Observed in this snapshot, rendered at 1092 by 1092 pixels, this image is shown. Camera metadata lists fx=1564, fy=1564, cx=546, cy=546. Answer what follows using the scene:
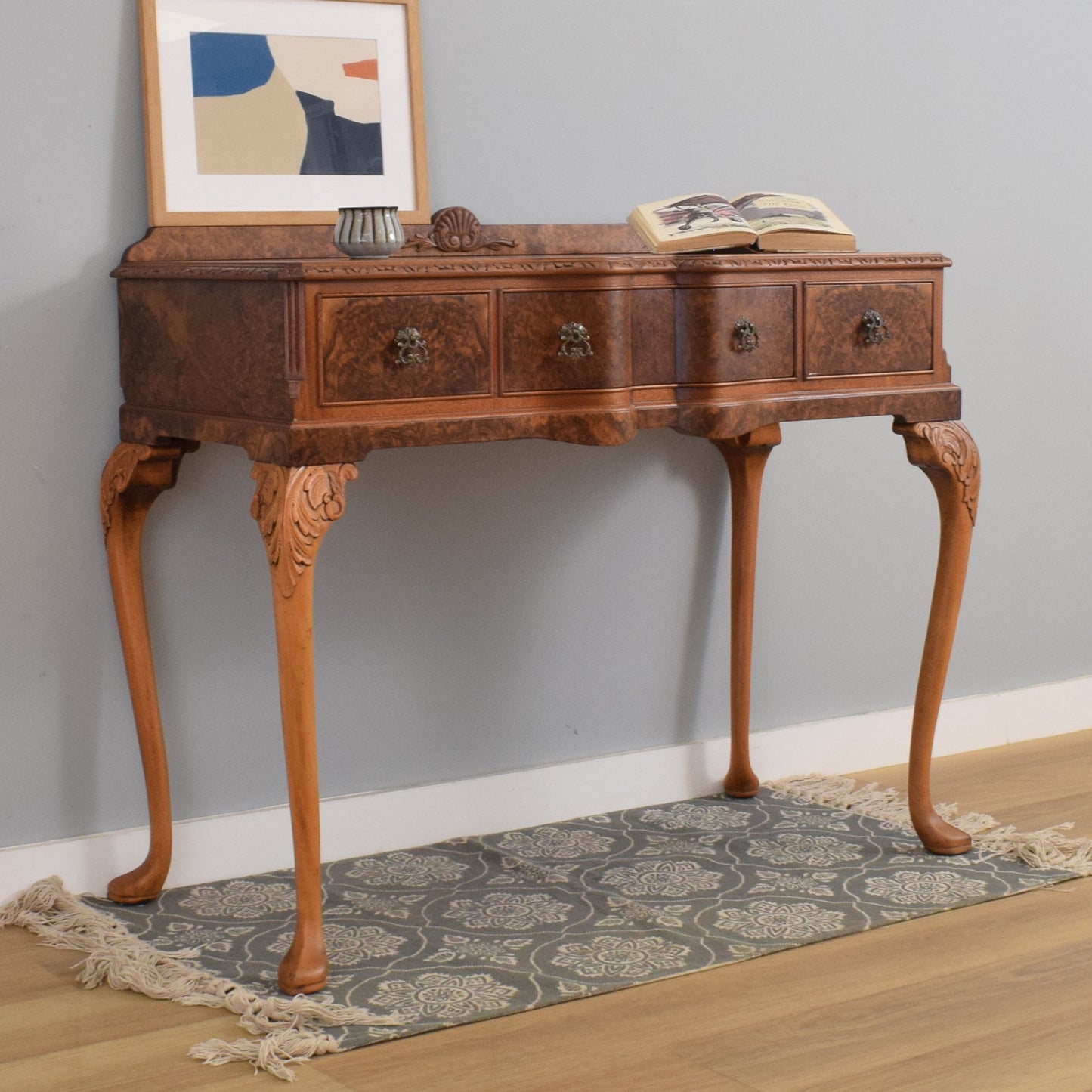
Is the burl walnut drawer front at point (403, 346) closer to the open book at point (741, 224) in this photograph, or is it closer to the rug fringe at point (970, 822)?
the open book at point (741, 224)

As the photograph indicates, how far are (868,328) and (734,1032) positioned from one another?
1.09 m

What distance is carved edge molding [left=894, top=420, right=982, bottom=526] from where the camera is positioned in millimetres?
2514

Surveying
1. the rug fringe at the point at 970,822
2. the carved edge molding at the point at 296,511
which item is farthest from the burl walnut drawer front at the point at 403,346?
the rug fringe at the point at 970,822

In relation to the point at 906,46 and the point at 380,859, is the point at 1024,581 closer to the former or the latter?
the point at 906,46

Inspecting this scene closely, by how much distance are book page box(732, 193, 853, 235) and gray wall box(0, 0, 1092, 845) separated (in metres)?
0.37

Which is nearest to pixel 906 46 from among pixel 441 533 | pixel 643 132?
pixel 643 132

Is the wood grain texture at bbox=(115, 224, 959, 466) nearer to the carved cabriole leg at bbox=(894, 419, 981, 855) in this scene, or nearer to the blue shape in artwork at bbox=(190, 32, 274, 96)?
the carved cabriole leg at bbox=(894, 419, 981, 855)

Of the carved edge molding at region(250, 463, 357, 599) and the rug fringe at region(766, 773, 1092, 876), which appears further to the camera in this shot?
the rug fringe at region(766, 773, 1092, 876)

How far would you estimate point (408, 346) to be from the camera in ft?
6.63

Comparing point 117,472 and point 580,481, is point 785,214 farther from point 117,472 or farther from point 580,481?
point 117,472

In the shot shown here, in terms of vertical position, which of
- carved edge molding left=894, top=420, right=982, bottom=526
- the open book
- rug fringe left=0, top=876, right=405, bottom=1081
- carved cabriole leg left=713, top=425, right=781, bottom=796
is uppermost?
the open book

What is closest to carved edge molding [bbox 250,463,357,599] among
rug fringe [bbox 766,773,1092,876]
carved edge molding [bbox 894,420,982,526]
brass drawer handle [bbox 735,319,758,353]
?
brass drawer handle [bbox 735,319,758,353]

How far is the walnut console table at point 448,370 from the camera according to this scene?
1993 mm

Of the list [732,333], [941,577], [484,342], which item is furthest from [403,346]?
[941,577]
